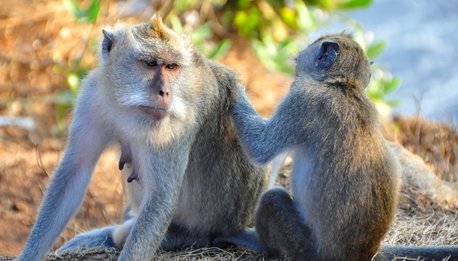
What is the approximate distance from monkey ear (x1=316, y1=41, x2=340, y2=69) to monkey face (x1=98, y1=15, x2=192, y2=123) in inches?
39.0

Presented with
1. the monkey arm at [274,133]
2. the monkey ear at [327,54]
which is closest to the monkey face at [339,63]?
the monkey ear at [327,54]

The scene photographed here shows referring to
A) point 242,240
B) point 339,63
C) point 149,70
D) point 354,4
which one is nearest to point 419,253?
point 242,240

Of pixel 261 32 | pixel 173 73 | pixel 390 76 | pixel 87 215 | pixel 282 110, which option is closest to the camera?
pixel 173 73

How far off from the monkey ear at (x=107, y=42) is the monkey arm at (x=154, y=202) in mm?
687

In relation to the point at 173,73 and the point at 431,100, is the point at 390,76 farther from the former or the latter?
the point at 173,73

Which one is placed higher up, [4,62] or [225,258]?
[4,62]

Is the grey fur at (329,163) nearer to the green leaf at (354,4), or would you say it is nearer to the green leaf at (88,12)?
the green leaf at (88,12)

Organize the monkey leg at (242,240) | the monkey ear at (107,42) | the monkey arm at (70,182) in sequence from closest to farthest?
the monkey ear at (107,42) < the monkey arm at (70,182) < the monkey leg at (242,240)

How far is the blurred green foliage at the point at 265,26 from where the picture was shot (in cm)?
1081

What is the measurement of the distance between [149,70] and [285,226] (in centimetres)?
147

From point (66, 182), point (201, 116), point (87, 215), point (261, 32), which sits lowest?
point (87, 215)

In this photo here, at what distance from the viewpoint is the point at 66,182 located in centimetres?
596

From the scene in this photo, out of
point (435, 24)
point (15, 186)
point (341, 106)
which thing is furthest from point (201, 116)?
point (435, 24)

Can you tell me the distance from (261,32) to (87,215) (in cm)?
500
